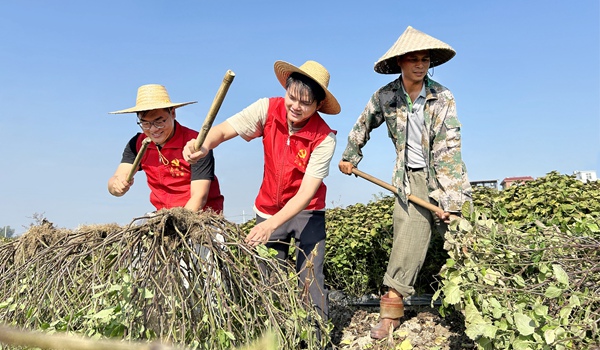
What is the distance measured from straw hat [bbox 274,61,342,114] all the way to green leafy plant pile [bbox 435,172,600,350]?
1.17 m

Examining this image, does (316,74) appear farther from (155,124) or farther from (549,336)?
(549,336)

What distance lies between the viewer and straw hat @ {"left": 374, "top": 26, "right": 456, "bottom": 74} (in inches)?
162

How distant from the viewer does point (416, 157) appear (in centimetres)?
425

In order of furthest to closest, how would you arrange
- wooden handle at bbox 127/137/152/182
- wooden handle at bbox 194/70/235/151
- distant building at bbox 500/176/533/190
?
distant building at bbox 500/176/533/190
wooden handle at bbox 127/137/152/182
wooden handle at bbox 194/70/235/151

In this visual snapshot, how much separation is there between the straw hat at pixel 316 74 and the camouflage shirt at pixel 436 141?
0.55 meters

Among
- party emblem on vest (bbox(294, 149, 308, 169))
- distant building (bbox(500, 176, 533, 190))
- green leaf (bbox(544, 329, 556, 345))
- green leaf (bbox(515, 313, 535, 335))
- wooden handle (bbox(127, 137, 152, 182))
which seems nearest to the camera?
green leaf (bbox(544, 329, 556, 345))

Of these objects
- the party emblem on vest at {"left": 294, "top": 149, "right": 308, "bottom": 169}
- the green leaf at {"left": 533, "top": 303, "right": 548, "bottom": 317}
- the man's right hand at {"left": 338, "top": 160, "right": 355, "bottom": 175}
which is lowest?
the green leaf at {"left": 533, "top": 303, "right": 548, "bottom": 317}

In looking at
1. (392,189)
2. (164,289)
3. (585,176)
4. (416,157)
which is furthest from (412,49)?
(585,176)

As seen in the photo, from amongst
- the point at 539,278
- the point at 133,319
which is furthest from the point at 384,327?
the point at 133,319

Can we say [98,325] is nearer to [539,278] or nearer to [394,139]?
[539,278]

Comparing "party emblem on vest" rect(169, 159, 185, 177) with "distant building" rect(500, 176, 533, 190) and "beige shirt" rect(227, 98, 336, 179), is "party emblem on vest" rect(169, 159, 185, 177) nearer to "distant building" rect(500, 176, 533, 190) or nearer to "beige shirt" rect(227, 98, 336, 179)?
"beige shirt" rect(227, 98, 336, 179)

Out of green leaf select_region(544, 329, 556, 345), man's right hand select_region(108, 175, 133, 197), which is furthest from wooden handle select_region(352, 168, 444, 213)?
green leaf select_region(544, 329, 556, 345)

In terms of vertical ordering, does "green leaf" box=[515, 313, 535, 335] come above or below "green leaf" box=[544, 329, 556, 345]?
above

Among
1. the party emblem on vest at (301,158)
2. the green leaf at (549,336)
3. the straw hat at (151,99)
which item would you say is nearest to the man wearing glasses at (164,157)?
the straw hat at (151,99)
